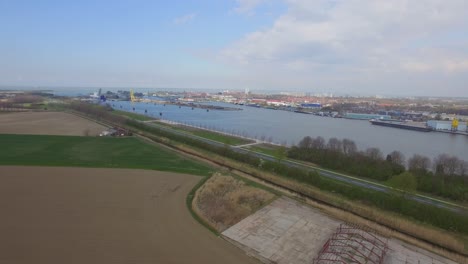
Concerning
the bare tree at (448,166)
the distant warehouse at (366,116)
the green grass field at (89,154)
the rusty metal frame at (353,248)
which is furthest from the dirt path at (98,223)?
the distant warehouse at (366,116)

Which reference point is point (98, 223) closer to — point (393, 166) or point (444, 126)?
point (393, 166)

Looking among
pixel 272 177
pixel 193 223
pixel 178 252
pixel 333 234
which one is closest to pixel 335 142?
pixel 272 177

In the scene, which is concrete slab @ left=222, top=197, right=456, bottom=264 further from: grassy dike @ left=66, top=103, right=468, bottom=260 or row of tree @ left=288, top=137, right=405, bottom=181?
row of tree @ left=288, top=137, right=405, bottom=181

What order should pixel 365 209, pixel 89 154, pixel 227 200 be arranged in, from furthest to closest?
pixel 89 154 < pixel 227 200 < pixel 365 209

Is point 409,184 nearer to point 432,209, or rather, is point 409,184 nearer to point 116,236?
point 432,209

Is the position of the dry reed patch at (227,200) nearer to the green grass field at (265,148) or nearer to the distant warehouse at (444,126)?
the green grass field at (265,148)

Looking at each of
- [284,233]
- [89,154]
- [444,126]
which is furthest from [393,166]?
[444,126]
